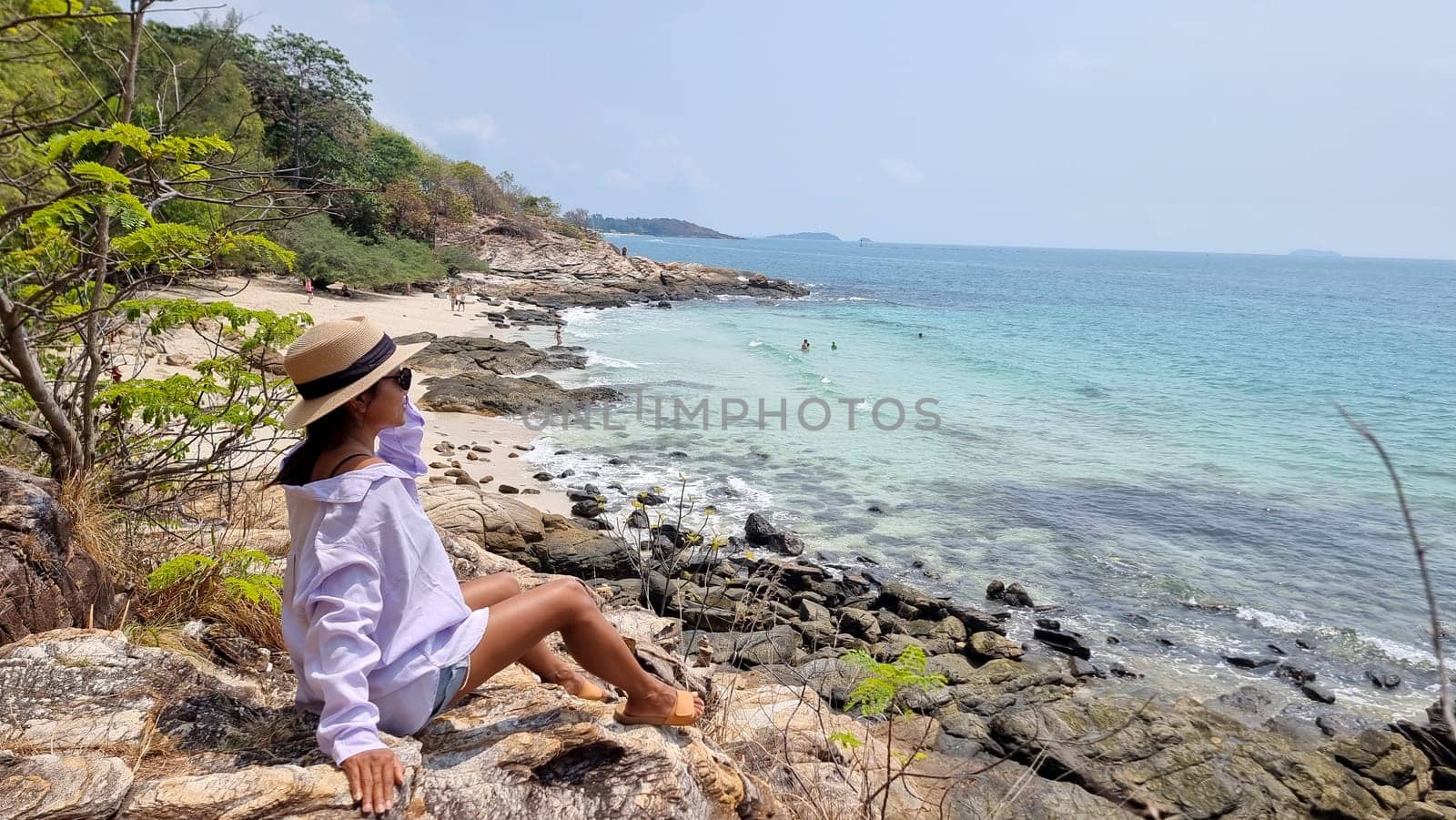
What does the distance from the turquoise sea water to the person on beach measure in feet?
17.5

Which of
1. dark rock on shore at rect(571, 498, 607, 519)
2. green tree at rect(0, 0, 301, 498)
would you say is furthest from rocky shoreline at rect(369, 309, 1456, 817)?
green tree at rect(0, 0, 301, 498)

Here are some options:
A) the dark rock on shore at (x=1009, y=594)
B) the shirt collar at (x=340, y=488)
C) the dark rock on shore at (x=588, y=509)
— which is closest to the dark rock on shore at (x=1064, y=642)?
the dark rock on shore at (x=1009, y=594)

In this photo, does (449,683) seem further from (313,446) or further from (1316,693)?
(1316,693)

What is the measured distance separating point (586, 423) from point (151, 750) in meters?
13.8

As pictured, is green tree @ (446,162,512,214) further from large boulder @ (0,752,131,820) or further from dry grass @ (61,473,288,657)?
large boulder @ (0,752,131,820)

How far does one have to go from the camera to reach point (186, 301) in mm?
4504

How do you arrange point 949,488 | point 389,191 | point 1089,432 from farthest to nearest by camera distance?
point 389,191 → point 1089,432 → point 949,488

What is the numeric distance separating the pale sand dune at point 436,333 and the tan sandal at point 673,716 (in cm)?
277

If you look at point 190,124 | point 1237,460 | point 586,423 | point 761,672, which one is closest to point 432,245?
point 190,124

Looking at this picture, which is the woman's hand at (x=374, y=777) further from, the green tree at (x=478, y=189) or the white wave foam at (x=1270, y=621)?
the green tree at (x=478, y=189)

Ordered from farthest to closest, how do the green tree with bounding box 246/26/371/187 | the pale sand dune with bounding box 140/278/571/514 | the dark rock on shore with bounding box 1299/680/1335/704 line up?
the green tree with bounding box 246/26/371/187 → the pale sand dune with bounding box 140/278/571/514 → the dark rock on shore with bounding box 1299/680/1335/704

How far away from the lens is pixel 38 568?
3049mm

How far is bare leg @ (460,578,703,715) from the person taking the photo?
104 inches

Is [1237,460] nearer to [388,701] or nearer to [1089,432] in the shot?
[1089,432]
